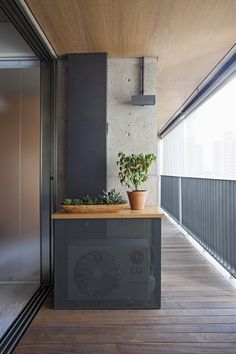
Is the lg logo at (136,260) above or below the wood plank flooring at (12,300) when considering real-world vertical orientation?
above

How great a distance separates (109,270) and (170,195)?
505 cm

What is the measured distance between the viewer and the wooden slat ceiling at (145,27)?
2236 mm

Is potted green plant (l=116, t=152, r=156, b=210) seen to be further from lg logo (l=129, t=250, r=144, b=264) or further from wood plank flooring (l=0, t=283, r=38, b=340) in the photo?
wood plank flooring (l=0, t=283, r=38, b=340)

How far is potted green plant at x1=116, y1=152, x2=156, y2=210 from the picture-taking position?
2807mm

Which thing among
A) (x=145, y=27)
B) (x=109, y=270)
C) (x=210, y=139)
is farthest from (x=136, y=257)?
(x=210, y=139)

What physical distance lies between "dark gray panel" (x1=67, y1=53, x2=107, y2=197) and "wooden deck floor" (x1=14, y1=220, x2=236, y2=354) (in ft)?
4.07

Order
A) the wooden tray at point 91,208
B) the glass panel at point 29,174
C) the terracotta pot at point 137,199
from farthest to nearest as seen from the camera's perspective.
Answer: the glass panel at point 29,174 < the terracotta pot at point 137,199 < the wooden tray at point 91,208

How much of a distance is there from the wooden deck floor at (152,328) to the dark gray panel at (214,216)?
543 millimetres

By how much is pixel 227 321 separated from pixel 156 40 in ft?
8.65

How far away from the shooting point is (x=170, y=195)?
734 centimetres

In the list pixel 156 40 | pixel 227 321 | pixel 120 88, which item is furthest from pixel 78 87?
pixel 227 321

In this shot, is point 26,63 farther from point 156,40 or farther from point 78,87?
point 156,40

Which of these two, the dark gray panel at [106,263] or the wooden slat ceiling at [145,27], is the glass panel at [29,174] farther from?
the dark gray panel at [106,263]

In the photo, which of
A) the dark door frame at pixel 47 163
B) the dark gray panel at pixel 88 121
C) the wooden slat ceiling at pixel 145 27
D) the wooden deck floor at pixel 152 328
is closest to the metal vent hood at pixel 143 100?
the dark gray panel at pixel 88 121
